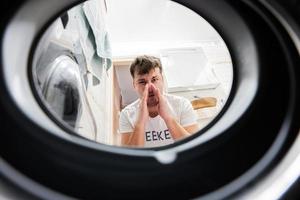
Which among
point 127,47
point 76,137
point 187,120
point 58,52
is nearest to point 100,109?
point 187,120

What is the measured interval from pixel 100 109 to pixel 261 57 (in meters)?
1.38

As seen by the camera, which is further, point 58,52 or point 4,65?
point 58,52

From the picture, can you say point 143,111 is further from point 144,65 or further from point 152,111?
point 144,65

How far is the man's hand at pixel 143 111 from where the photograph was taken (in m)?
1.68

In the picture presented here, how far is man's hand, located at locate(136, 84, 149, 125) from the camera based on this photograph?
5.52 ft

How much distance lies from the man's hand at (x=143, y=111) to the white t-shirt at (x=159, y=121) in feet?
0.21

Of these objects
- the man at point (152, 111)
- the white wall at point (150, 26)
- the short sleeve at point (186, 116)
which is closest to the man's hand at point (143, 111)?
the man at point (152, 111)

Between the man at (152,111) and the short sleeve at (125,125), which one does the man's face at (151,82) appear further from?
the short sleeve at (125,125)

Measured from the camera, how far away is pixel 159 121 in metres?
1.81

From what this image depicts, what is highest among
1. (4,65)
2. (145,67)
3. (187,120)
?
(145,67)

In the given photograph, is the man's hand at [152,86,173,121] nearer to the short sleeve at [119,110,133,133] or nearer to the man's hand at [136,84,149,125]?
the man's hand at [136,84,149,125]

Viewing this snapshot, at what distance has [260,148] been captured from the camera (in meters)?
0.32

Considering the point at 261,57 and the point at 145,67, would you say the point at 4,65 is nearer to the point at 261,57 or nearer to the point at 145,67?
the point at 261,57

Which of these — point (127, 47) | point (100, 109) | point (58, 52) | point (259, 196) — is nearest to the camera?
point (259, 196)
